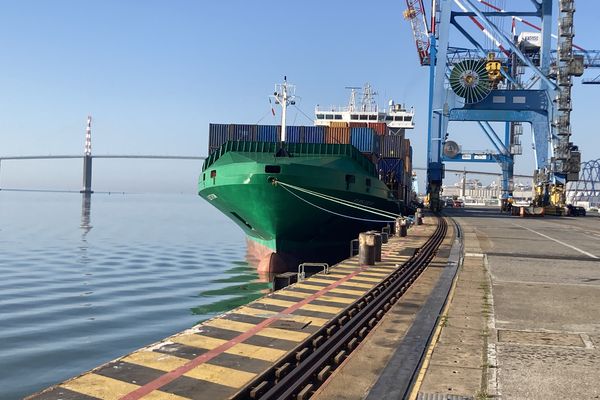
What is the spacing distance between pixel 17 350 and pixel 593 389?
11.6 meters

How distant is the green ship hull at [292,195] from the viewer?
80.2 ft

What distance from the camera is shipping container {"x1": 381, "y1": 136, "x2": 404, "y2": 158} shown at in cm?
3984

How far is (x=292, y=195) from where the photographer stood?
24172 mm

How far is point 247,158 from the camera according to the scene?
25688 millimetres

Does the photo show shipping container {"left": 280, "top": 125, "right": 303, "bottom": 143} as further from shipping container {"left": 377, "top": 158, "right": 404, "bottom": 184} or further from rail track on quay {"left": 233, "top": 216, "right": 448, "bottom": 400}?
rail track on quay {"left": 233, "top": 216, "right": 448, "bottom": 400}

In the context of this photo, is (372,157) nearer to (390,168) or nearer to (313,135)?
(313,135)

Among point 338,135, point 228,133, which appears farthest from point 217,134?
point 338,135

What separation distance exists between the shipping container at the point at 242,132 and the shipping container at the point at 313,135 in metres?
3.99

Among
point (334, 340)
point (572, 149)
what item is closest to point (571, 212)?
point (572, 149)

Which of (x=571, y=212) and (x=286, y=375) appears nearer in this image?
(x=286, y=375)

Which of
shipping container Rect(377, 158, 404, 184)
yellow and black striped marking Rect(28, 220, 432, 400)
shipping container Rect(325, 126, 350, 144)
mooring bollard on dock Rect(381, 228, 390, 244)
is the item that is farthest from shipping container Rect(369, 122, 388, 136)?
yellow and black striped marking Rect(28, 220, 432, 400)

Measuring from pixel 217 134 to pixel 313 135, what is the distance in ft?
23.6

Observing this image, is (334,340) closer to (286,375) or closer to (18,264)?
(286,375)

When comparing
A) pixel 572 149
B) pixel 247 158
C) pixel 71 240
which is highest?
pixel 572 149
